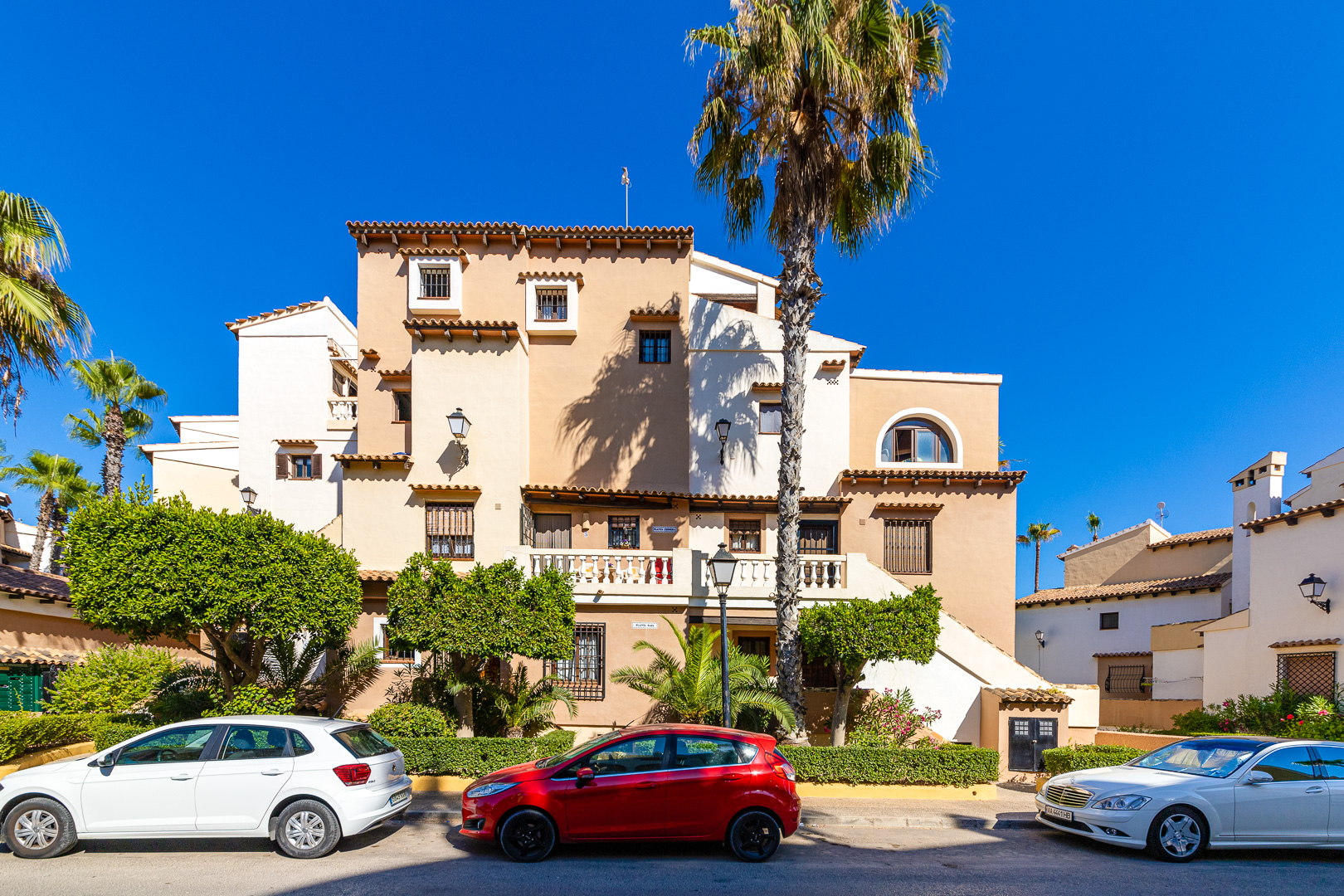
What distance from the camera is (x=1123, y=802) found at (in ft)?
28.6

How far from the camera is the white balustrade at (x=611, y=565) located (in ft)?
49.0

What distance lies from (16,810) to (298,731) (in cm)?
312

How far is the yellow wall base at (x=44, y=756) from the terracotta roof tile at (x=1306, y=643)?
2260 cm

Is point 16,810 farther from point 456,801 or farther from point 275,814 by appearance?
point 456,801

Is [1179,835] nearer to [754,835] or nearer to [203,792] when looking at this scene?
[754,835]

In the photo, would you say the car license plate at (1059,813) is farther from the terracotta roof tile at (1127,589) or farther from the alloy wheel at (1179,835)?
the terracotta roof tile at (1127,589)

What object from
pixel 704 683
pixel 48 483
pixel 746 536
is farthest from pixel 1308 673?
pixel 48 483

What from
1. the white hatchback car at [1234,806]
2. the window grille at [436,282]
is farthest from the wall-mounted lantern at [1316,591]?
the window grille at [436,282]

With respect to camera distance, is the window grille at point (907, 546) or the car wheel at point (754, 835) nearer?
the car wheel at point (754, 835)

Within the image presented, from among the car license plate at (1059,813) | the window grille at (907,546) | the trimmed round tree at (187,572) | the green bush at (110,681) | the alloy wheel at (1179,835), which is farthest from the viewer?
the window grille at (907,546)

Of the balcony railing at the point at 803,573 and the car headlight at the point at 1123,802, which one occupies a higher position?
the balcony railing at the point at 803,573

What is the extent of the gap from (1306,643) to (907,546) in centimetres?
790

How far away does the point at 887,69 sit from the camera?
1259cm

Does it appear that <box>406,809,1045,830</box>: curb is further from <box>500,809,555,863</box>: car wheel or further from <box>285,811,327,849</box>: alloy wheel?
<box>500,809,555,863</box>: car wheel
